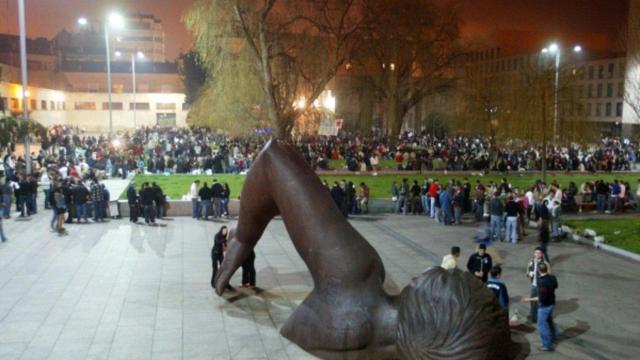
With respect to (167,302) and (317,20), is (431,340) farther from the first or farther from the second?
(317,20)

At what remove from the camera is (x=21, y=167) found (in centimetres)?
2689

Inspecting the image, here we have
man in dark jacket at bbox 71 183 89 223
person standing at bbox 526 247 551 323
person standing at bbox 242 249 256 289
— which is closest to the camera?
person standing at bbox 526 247 551 323

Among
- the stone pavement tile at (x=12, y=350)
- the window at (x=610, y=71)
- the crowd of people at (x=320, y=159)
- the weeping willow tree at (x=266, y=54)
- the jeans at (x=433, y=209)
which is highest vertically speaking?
the window at (x=610, y=71)

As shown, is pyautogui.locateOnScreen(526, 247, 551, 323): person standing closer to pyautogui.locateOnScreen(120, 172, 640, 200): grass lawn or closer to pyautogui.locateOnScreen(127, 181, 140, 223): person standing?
pyautogui.locateOnScreen(127, 181, 140, 223): person standing

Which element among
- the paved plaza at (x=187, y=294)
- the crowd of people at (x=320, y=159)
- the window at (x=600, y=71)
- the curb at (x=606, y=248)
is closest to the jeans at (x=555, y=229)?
the paved plaza at (x=187, y=294)

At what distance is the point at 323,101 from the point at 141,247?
82.3 feet

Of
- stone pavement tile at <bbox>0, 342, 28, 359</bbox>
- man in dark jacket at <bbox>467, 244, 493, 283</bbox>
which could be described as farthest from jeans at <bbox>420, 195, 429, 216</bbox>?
stone pavement tile at <bbox>0, 342, 28, 359</bbox>

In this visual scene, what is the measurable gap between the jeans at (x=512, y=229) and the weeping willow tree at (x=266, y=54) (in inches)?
586

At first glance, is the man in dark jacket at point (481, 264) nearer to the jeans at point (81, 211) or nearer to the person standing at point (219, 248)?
the person standing at point (219, 248)

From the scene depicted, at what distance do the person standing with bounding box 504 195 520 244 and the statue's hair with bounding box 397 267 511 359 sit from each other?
12667 millimetres

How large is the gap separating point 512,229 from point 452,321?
521 inches

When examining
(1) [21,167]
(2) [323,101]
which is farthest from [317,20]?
(1) [21,167]

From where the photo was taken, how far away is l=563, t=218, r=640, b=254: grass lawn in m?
17.3

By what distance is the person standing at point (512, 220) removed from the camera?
17906 millimetres
